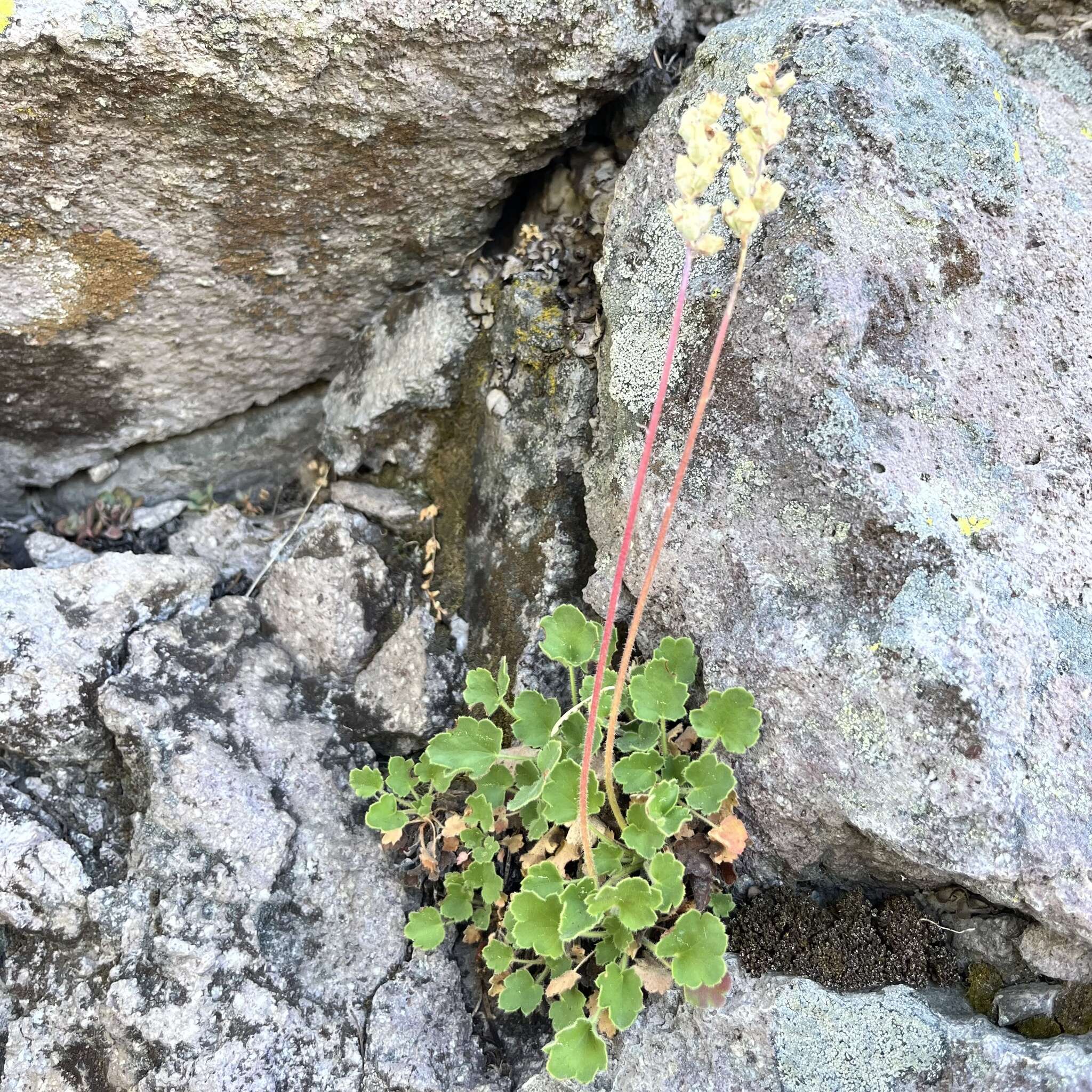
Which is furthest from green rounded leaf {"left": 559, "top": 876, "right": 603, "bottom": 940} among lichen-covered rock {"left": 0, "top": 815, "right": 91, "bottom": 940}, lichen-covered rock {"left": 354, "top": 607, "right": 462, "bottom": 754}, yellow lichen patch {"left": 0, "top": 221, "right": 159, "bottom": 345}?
yellow lichen patch {"left": 0, "top": 221, "right": 159, "bottom": 345}

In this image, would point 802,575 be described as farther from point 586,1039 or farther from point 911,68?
point 911,68

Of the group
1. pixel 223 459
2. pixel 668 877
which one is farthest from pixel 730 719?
pixel 223 459

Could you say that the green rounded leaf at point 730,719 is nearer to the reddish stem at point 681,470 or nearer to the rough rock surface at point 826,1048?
the reddish stem at point 681,470

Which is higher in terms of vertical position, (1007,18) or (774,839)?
(1007,18)

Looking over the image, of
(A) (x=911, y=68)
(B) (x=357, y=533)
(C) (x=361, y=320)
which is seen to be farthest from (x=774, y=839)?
(C) (x=361, y=320)

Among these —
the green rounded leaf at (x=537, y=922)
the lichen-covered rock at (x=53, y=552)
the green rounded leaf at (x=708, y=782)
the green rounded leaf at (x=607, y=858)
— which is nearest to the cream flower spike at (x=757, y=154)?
the green rounded leaf at (x=708, y=782)

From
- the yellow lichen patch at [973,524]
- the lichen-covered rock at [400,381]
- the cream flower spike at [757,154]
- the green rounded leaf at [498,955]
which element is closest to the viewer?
the cream flower spike at [757,154]
